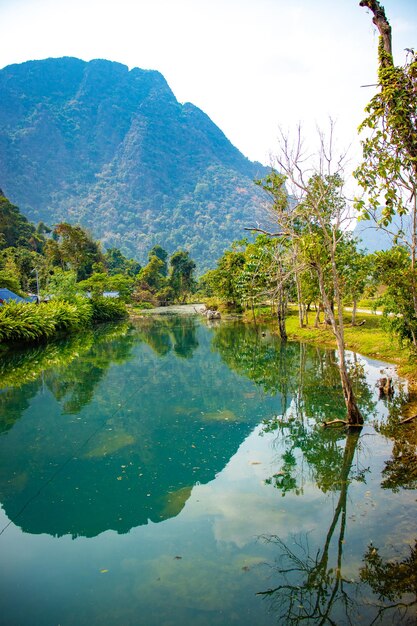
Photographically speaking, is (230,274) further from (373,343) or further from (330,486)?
(330,486)

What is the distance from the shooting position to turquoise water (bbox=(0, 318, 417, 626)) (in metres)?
5.90

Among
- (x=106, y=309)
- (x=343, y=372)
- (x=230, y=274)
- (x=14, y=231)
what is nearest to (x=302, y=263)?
(x=343, y=372)

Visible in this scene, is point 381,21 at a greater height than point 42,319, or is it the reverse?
point 381,21

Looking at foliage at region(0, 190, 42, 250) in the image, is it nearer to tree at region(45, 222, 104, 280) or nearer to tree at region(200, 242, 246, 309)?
tree at region(45, 222, 104, 280)

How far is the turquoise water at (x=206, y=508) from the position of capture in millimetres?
5902

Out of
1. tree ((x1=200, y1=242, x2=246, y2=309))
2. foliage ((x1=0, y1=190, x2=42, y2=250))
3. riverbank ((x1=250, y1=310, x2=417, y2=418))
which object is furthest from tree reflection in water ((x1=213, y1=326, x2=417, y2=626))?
foliage ((x1=0, y1=190, x2=42, y2=250))

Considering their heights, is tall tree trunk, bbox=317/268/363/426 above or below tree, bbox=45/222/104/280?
below

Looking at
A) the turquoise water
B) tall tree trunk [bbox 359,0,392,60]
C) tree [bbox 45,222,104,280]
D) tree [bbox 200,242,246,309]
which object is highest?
tree [bbox 45,222,104,280]

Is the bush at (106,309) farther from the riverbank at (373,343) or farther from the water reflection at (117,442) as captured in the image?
the water reflection at (117,442)

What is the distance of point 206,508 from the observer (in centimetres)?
842

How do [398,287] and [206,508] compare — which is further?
[398,287]

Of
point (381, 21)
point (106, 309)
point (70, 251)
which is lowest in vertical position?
point (106, 309)

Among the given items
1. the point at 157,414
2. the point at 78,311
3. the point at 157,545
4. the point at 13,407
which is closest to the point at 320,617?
the point at 157,545

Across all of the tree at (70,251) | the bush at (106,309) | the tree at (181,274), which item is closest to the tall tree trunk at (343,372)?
the bush at (106,309)
